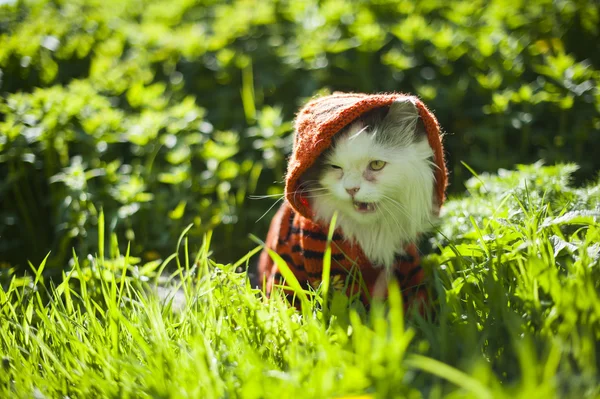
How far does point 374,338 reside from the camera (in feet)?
3.51

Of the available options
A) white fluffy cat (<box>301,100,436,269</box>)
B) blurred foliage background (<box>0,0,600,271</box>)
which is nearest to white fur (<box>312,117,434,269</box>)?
white fluffy cat (<box>301,100,436,269</box>)

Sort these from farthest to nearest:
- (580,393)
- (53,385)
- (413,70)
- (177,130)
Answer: (413,70) → (177,130) → (53,385) → (580,393)

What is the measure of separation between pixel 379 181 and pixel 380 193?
0.04 m

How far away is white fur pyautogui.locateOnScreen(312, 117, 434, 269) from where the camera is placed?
Result: 61.0 inches

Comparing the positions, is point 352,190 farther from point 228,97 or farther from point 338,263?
point 228,97

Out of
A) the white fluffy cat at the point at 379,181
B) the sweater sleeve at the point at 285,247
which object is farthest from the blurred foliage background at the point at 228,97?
the white fluffy cat at the point at 379,181

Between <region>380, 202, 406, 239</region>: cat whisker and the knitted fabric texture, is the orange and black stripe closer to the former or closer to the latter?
the knitted fabric texture

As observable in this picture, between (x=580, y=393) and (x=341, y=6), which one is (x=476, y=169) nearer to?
(x=341, y=6)

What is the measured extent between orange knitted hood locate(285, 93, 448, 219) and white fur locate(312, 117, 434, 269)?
0.05 meters

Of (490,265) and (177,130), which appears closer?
(490,265)

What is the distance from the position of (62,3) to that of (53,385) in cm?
353

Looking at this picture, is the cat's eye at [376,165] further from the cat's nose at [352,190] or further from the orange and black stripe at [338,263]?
the orange and black stripe at [338,263]

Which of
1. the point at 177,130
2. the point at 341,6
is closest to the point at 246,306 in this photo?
the point at 177,130

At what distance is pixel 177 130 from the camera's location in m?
2.68
